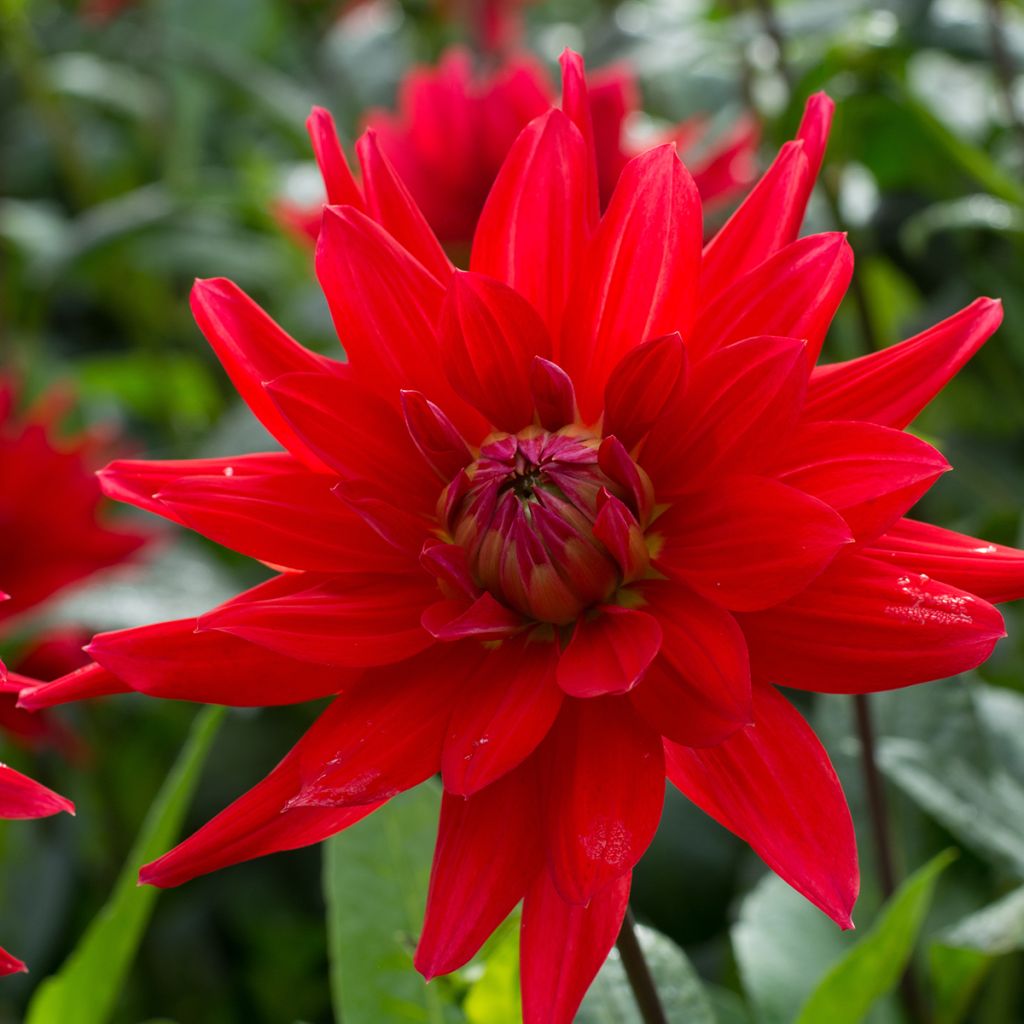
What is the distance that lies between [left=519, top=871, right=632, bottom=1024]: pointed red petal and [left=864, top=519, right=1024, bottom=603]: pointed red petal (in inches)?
5.5

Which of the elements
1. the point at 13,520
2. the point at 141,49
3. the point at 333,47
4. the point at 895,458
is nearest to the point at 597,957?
the point at 895,458

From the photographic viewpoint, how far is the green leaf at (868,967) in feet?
1.83

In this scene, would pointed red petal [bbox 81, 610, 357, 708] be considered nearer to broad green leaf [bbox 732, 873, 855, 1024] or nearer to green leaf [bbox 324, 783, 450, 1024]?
green leaf [bbox 324, 783, 450, 1024]

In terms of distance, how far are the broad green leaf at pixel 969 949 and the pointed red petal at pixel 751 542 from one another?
0.93 feet

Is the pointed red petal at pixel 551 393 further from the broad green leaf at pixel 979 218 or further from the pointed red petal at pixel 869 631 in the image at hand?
the broad green leaf at pixel 979 218

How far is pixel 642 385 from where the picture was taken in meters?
0.47

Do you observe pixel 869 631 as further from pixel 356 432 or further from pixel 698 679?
pixel 356 432

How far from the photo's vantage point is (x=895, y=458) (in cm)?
43

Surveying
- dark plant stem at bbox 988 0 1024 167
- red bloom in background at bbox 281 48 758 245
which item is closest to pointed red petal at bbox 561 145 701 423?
red bloom in background at bbox 281 48 758 245

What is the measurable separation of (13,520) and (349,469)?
61cm

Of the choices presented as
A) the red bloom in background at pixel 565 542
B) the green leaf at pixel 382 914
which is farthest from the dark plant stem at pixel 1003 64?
the green leaf at pixel 382 914

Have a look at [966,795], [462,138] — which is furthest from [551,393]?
[462,138]

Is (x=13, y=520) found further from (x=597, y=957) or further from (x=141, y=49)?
(x=141, y=49)

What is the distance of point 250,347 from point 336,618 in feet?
0.37
